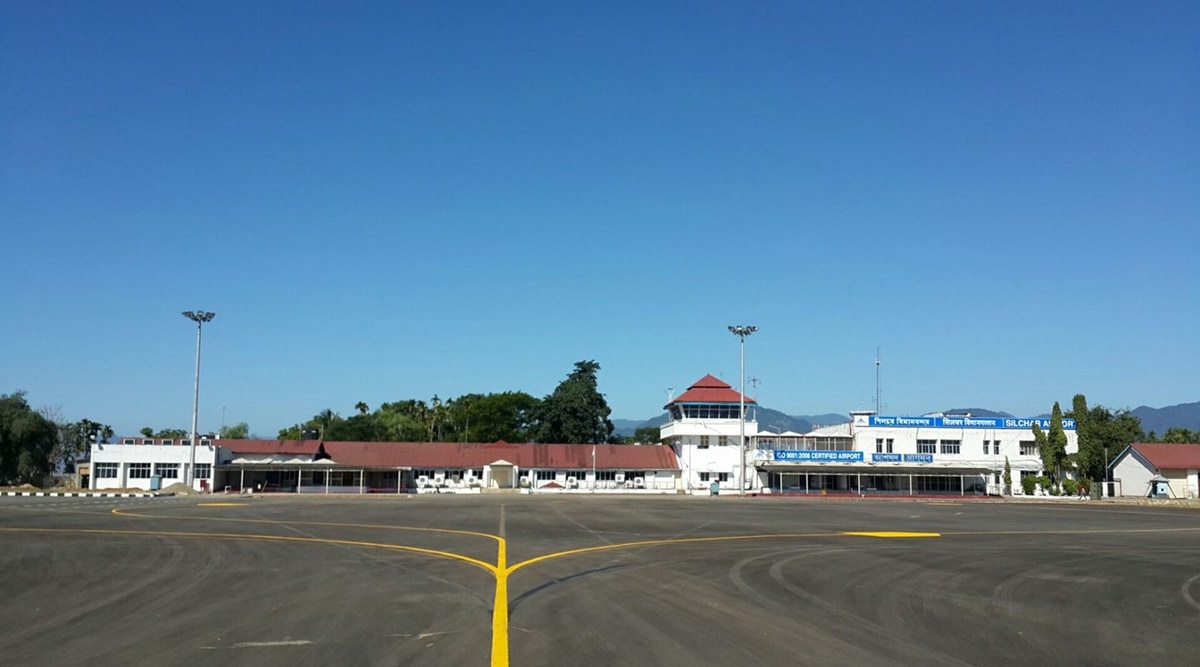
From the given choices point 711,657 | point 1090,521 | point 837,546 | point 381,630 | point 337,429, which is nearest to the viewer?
point 711,657

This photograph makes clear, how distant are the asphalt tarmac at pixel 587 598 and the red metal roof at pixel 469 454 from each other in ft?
175

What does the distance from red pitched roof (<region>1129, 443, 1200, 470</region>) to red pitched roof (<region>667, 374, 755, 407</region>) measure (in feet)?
118

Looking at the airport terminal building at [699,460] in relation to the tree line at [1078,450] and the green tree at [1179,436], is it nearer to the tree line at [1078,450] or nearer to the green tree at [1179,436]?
the tree line at [1078,450]

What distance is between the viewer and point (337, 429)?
401 ft

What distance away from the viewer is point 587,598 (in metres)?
14.3

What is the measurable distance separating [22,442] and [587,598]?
247ft

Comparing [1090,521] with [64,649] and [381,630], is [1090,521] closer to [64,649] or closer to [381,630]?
[381,630]

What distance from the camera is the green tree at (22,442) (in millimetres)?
71812

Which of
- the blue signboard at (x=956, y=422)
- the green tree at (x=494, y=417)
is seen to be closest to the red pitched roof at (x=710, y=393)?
the blue signboard at (x=956, y=422)

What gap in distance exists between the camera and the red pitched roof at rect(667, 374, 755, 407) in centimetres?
8731

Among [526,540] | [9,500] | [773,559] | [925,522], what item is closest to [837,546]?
[773,559]

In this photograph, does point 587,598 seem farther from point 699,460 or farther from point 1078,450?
point 1078,450

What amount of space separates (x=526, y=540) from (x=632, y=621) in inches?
564

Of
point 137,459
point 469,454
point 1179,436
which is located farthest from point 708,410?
point 1179,436
